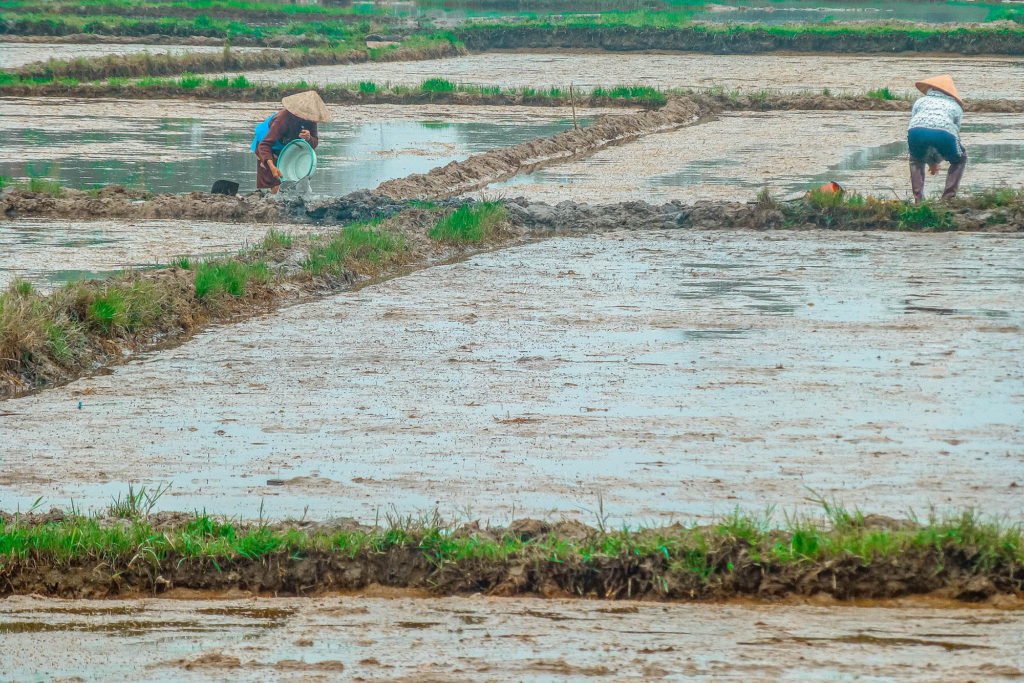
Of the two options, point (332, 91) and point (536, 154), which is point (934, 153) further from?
point (332, 91)

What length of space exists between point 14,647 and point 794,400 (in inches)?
142

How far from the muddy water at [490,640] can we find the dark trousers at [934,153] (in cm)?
785

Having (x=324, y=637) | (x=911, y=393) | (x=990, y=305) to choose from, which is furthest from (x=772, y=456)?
(x=990, y=305)

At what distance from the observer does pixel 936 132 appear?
34.8 feet

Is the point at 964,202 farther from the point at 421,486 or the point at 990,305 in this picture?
the point at 421,486

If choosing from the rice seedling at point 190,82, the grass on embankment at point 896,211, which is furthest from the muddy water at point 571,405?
the rice seedling at point 190,82

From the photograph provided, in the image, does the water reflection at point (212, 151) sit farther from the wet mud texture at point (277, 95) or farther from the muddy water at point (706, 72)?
the muddy water at point (706, 72)

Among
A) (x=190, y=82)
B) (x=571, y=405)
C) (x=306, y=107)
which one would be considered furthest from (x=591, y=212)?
(x=190, y=82)

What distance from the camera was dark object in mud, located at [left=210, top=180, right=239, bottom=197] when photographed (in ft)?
40.7

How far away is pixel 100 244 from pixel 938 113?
285 inches

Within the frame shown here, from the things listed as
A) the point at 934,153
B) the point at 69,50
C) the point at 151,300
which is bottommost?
the point at 151,300

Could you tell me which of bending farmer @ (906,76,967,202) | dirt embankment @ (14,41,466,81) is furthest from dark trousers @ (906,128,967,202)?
dirt embankment @ (14,41,466,81)

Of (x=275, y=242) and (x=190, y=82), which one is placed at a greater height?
(x=190, y=82)

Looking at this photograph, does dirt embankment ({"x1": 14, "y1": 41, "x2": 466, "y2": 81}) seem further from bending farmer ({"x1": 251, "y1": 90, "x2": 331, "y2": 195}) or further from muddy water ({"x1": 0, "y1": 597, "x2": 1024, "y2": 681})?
muddy water ({"x1": 0, "y1": 597, "x2": 1024, "y2": 681})
